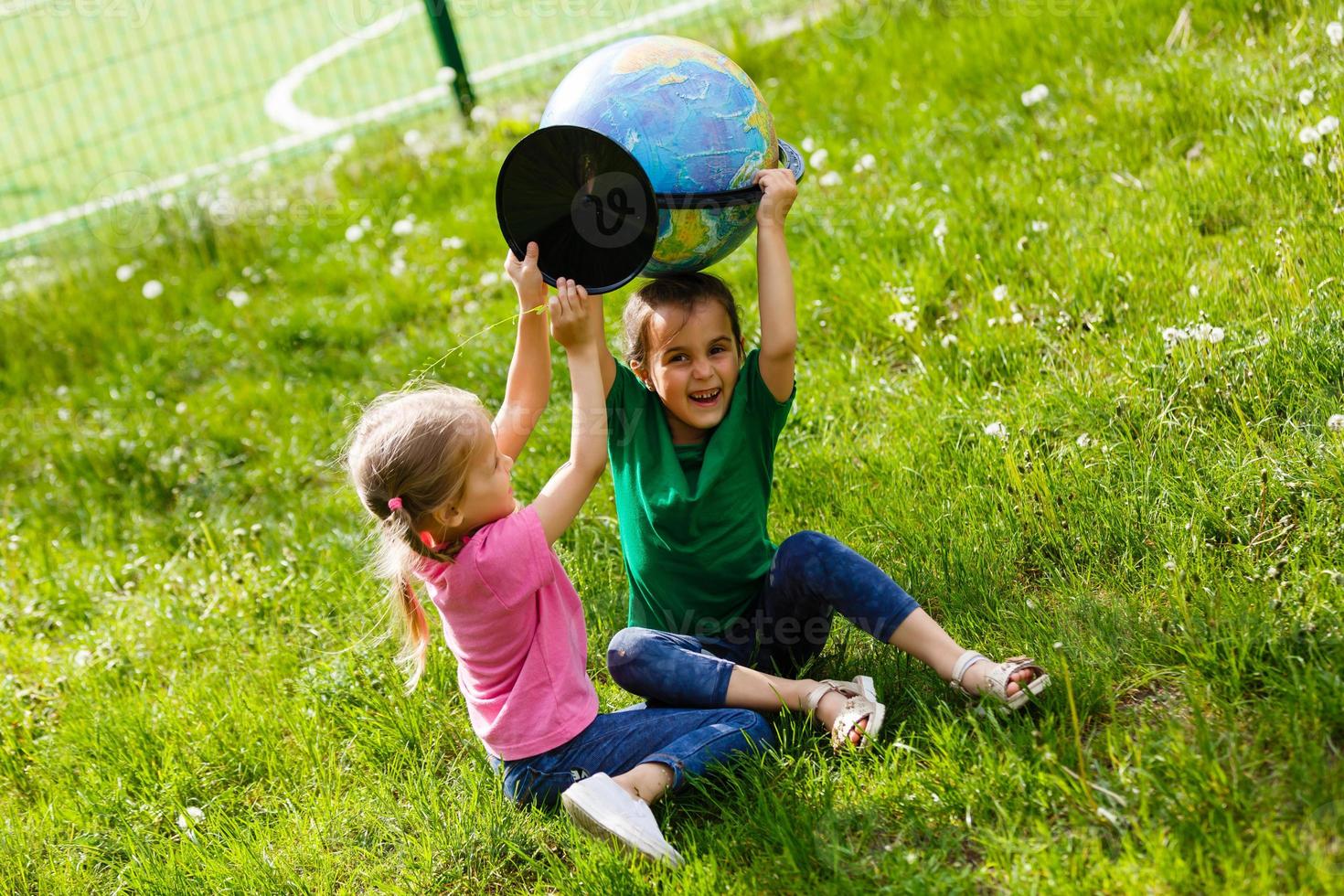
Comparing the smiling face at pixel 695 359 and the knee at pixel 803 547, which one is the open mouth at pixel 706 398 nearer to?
the smiling face at pixel 695 359

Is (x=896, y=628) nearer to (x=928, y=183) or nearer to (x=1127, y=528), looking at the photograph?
(x=1127, y=528)

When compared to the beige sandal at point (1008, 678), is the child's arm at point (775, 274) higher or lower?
higher

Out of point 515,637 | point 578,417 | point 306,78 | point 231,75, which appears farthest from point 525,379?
point 231,75

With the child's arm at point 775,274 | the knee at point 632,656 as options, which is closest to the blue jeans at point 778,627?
the knee at point 632,656

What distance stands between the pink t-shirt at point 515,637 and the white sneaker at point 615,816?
10.2 inches

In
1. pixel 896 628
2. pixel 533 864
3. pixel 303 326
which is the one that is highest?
pixel 303 326

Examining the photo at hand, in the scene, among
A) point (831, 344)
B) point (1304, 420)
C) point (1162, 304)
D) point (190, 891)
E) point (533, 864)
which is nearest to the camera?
point (533, 864)

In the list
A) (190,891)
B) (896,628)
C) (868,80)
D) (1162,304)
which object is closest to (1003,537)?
(896,628)

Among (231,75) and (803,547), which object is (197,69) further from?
(803,547)

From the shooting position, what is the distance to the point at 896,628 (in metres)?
3.30

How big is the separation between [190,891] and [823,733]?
1.68 meters

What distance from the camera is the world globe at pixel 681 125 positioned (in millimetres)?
3275

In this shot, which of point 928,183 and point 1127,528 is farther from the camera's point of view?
point 928,183

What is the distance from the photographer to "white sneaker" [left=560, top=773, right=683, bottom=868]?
9.71 ft
